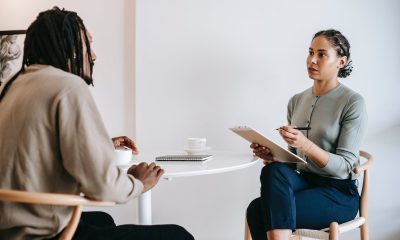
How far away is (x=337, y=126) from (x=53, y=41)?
1.22 meters

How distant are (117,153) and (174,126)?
0.99 meters

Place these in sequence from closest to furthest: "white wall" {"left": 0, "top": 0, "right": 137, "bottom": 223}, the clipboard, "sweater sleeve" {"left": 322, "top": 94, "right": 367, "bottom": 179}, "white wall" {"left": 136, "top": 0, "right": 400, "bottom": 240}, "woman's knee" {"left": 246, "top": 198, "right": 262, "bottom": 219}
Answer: the clipboard → "sweater sleeve" {"left": 322, "top": 94, "right": 367, "bottom": 179} → "woman's knee" {"left": 246, "top": 198, "right": 262, "bottom": 219} → "white wall" {"left": 136, "top": 0, "right": 400, "bottom": 240} → "white wall" {"left": 0, "top": 0, "right": 137, "bottom": 223}

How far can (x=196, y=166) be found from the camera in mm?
1525

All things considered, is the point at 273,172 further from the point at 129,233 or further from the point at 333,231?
the point at 129,233

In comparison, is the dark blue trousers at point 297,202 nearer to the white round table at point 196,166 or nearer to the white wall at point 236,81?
the white round table at point 196,166

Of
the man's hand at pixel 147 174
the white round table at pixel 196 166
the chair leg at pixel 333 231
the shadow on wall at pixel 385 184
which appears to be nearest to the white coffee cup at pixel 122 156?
the white round table at pixel 196 166

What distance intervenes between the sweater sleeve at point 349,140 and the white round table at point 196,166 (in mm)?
323

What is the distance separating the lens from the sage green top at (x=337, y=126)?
67.0 inches

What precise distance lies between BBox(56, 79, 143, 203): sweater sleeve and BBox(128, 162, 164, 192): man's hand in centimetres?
19

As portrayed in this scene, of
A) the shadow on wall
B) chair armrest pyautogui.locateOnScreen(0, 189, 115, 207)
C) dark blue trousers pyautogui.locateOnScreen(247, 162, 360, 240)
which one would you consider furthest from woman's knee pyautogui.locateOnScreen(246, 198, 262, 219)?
chair armrest pyautogui.locateOnScreen(0, 189, 115, 207)

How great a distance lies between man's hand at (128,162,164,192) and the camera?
122 cm

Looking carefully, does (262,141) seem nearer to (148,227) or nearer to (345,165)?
(345,165)

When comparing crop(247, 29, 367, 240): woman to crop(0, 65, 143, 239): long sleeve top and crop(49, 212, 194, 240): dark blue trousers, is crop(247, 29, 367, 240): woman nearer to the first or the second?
crop(49, 212, 194, 240): dark blue trousers

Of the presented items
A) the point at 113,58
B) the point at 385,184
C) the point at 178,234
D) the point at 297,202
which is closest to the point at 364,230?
the point at 297,202
